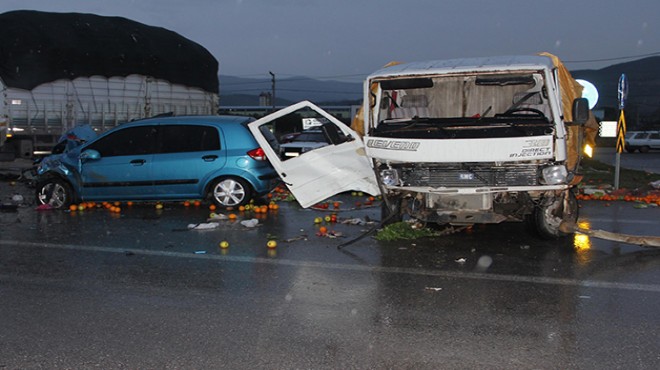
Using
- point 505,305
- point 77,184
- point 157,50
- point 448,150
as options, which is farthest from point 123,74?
point 505,305

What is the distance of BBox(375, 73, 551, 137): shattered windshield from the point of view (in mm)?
7484

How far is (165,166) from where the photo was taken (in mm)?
11484

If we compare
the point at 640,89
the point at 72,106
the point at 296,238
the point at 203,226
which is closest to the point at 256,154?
the point at 203,226

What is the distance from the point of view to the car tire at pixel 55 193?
11.9m

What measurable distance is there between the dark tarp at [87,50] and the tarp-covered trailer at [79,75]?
29mm

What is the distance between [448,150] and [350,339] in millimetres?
3169

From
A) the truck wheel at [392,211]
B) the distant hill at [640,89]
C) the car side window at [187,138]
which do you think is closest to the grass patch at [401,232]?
the truck wheel at [392,211]

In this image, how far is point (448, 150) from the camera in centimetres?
738

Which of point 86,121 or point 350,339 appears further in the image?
point 86,121

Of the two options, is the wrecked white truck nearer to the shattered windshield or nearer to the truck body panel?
the shattered windshield

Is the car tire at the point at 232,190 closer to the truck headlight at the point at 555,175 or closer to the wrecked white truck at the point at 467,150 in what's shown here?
the wrecked white truck at the point at 467,150

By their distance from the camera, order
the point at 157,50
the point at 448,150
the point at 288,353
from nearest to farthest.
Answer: the point at 288,353, the point at 448,150, the point at 157,50

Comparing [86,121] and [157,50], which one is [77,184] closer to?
[86,121]

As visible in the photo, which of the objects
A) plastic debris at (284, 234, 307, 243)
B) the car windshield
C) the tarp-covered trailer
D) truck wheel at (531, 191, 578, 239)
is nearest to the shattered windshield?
truck wheel at (531, 191, 578, 239)
